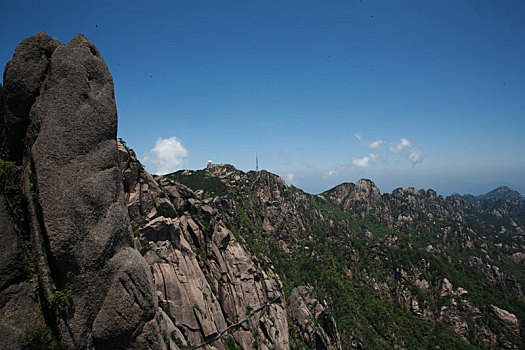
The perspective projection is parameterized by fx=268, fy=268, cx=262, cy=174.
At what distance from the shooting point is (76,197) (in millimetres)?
16844

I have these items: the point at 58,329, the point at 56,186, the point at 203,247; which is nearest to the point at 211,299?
the point at 203,247

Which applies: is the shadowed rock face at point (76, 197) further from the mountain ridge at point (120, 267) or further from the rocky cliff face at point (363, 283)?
the rocky cliff face at point (363, 283)

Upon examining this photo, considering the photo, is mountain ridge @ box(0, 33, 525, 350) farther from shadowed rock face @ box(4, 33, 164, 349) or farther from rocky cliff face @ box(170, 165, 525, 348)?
rocky cliff face @ box(170, 165, 525, 348)

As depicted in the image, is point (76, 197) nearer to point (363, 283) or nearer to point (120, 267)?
point (120, 267)

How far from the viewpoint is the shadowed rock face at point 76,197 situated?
16125mm

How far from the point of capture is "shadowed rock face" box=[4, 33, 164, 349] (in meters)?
16.1

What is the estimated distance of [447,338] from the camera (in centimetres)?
8612

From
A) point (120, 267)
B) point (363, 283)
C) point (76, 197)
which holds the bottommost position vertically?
point (363, 283)

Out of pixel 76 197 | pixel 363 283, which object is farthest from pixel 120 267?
pixel 363 283

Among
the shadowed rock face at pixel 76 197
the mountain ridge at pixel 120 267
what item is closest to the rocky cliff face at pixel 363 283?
the mountain ridge at pixel 120 267

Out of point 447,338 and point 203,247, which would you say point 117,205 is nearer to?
point 203,247

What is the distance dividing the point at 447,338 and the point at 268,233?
70612mm

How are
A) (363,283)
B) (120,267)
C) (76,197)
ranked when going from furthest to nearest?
(363,283)
(120,267)
(76,197)

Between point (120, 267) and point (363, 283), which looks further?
point (363, 283)
